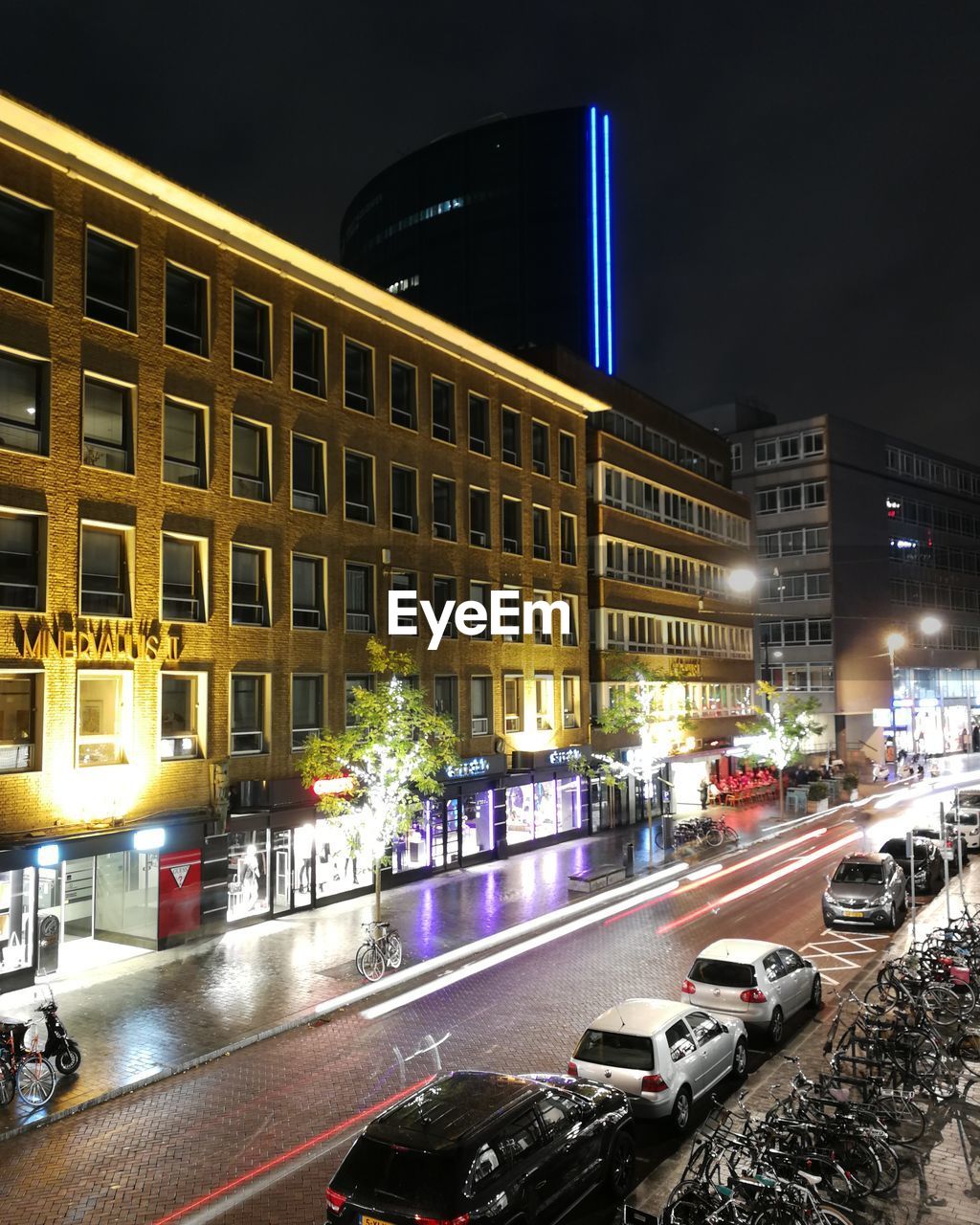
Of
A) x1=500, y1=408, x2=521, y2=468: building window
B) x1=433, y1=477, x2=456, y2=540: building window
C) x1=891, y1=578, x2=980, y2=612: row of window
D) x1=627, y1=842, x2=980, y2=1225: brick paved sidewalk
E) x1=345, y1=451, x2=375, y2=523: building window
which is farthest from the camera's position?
x1=891, y1=578, x2=980, y2=612: row of window

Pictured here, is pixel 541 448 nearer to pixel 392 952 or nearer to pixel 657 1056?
pixel 392 952

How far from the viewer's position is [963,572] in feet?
282

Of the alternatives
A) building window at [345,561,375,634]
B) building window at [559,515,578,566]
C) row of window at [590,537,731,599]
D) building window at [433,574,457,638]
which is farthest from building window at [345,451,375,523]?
row of window at [590,537,731,599]

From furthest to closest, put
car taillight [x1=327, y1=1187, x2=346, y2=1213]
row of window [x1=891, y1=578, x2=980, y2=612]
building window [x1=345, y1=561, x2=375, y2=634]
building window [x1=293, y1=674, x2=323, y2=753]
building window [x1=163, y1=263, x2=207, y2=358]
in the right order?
row of window [x1=891, y1=578, x2=980, y2=612] → building window [x1=345, y1=561, x2=375, y2=634] → building window [x1=293, y1=674, x2=323, y2=753] → building window [x1=163, y1=263, x2=207, y2=358] → car taillight [x1=327, y1=1187, x2=346, y2=1213]

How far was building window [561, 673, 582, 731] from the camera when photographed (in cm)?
4003

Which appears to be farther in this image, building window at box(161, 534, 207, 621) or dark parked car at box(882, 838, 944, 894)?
dark parked car at box(882, 838, 944, 894)

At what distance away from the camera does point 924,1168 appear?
10375 millimetres

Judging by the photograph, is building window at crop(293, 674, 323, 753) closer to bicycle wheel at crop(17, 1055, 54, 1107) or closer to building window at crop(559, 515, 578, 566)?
bicycle wheel at crop(17, 1055, 54, 1107)

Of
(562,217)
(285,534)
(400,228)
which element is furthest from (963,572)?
(285,534)

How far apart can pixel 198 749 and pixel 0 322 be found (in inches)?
433

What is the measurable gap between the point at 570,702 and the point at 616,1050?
28.4 metres

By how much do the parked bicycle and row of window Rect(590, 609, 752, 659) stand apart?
2331cm

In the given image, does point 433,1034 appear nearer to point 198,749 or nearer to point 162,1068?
point 162,1068

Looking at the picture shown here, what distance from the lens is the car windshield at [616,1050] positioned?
12.1 m
